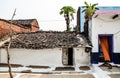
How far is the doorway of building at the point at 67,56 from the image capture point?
24.6 m

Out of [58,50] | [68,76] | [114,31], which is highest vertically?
[114,31]

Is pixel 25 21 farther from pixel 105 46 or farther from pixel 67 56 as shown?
pixel 105 46

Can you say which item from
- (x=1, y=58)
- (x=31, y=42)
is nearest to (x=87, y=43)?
(x=31, y=42)

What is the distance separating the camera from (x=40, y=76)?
18.3 metres

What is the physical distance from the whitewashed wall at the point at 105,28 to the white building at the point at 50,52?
105 cm

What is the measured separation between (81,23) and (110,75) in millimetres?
20907

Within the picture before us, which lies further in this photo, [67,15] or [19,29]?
[67,15]

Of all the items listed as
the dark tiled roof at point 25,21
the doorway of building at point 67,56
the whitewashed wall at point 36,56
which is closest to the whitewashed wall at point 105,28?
the doorway of building at point 67,56

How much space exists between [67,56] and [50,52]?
1.90 meters

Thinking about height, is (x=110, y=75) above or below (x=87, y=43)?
below

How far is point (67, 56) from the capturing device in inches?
971

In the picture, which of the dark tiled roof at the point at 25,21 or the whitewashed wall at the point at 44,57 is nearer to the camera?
the whitewashed wall at the point at 44,57

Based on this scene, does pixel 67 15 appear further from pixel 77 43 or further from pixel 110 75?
pixel 110 75

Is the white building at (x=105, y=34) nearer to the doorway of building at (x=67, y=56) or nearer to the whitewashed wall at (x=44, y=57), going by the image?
the whitewashed wall at (x=44, y=57)
